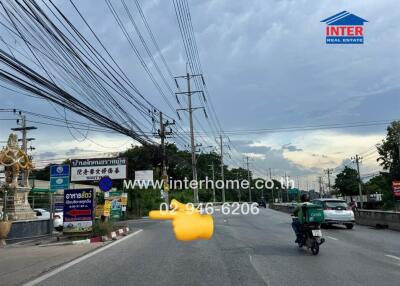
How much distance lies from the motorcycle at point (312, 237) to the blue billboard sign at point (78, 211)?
31.7 feet

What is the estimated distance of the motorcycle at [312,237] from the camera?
12.7 metres

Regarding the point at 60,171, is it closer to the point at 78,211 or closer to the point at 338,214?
the point at 78,211

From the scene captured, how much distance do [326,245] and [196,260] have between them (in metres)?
5.33

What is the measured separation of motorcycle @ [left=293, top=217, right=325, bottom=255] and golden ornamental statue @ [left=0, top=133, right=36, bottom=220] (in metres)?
16.5

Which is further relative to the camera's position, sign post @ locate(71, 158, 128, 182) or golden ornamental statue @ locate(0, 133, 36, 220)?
sign post @ locate(71, 158, 128, 182)

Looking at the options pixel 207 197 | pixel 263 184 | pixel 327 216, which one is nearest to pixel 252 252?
pixel 327 216

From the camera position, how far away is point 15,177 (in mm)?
26047

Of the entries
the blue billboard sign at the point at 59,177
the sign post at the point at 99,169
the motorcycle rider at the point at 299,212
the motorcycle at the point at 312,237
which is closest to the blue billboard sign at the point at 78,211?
the blue billboard sign at the point at 59,177

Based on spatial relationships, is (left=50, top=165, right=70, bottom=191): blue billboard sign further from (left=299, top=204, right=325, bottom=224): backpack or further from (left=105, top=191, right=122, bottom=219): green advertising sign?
(left=299, top=204, right=325, bottom=224): backpack

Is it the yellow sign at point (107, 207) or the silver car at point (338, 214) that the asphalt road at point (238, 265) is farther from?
the yellow sign at point (107, 207)

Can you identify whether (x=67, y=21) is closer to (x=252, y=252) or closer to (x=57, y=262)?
(x=57, y=262)

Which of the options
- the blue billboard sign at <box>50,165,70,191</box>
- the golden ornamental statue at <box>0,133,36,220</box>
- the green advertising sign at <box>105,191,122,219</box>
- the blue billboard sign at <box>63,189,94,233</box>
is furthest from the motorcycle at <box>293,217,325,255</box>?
the green advertising sign at <box>105,191,122,219</box>

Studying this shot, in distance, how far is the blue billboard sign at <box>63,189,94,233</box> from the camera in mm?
19812

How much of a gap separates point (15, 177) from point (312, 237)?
60.6 feet
